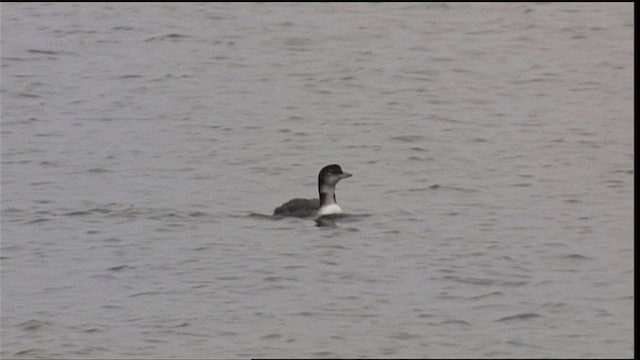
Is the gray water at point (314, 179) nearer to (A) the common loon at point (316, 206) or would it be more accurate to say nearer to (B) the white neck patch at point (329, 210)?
(A) the common loon at point (316, 206)

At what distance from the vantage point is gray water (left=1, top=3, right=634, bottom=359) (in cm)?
1538

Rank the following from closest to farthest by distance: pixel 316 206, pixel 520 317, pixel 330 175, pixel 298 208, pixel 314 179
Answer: pixel 520 317 < pixel 298 208 < pixel 316 206 < pixel 330 175 < pixel 314 179

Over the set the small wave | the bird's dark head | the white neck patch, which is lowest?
the small wave

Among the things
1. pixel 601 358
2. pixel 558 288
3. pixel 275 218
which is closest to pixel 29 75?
pixel 275 218

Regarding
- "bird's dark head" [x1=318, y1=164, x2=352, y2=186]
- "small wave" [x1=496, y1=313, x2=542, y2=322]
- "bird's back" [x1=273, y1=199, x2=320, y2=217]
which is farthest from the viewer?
"bird's dark head" [x1=318, y1=164, x2=352, y2=186]

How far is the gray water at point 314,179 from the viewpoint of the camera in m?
15.4

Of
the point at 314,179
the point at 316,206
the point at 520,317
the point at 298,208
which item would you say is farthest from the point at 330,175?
the point at 520,317

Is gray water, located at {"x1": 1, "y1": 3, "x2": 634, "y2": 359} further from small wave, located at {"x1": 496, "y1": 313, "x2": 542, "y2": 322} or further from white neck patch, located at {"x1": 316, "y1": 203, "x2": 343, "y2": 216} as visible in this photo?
white neck patch, located at {"x1": 316, "y1": 203, "x2": 343, "y2": 216}

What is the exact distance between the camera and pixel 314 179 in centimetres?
2392

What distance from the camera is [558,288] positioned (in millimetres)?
16625

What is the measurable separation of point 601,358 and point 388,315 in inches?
92.4

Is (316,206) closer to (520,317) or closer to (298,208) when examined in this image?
(298,208)

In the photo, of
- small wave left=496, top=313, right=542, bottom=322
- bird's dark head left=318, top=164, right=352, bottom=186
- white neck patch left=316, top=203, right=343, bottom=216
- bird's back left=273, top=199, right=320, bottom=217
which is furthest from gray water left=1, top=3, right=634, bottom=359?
bird's dark head left=318, top=164, right=352, bottom=186

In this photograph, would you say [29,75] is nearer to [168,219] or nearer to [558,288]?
[168,219]
